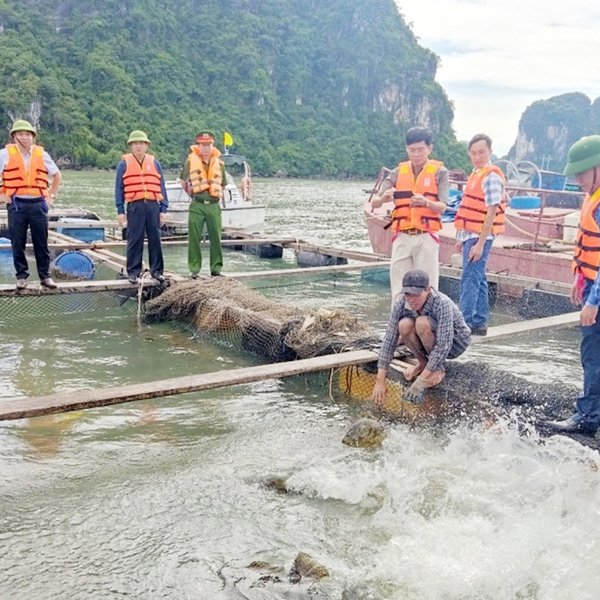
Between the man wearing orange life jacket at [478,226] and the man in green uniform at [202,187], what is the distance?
346 cm

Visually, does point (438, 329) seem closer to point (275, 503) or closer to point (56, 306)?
point (275, 503)

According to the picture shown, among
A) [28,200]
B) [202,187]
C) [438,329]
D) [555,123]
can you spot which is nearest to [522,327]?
[438,329]

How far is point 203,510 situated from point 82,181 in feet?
154

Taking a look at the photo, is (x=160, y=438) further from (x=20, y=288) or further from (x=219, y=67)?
(x=219, y=67)

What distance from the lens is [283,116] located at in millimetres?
101438

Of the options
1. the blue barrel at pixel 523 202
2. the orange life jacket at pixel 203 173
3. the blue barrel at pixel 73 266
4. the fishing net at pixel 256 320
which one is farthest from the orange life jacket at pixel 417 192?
the blue barrel at pixel 523 202

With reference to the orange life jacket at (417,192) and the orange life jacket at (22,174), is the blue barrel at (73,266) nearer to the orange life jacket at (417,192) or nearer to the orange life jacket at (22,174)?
the orange life jacket at (22,174)

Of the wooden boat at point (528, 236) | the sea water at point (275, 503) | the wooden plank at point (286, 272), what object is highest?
the wooden boat at point (528, 236)

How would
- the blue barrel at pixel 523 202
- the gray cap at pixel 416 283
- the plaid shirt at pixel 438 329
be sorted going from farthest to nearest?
the blue barrel at pixel 523 202 < the plaid shirt at pixel 438 329 < the gray cap at pixel 416 283

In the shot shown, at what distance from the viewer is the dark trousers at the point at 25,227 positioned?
7434mm

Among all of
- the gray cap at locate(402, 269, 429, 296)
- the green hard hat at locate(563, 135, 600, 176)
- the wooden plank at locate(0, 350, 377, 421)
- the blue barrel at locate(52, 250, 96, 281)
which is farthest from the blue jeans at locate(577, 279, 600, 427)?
the blue barrel at locate(52, 250, 96, 281)

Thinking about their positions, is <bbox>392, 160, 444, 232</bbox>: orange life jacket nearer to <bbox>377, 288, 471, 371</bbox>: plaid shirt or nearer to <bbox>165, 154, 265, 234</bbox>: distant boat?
<bbox>377, 288, 471, 371</bbox>: plaid shirt

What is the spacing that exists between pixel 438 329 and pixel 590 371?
1086mm

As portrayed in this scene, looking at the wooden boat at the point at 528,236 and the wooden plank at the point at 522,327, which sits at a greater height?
the wooden boat at the point at 528,236
